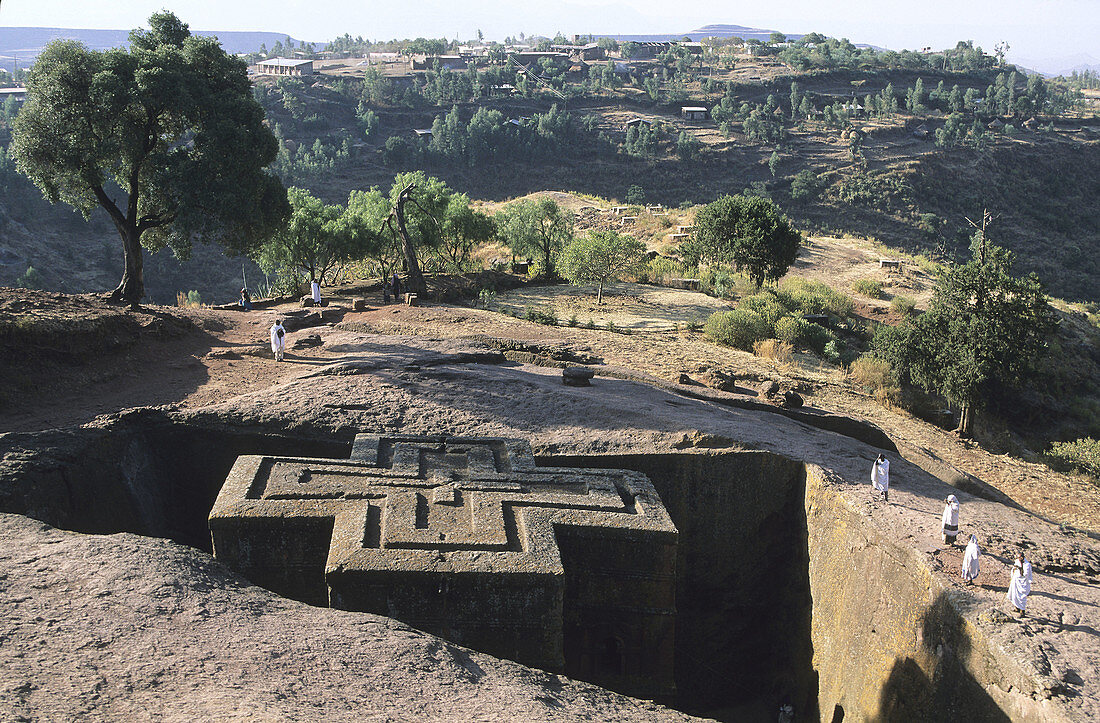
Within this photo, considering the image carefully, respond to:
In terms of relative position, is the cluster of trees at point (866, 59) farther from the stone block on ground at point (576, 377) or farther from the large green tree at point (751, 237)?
the stone block on ground at point (576, 377)

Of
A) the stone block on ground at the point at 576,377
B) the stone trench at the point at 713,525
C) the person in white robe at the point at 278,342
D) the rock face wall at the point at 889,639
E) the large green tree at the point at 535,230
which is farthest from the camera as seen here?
the large green tree at the point at 535,230

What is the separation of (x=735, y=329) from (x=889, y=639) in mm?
13634

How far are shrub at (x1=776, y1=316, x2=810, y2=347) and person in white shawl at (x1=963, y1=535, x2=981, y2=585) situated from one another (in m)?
14.5

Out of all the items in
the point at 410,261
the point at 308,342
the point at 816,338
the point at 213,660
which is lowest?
the point at 816,338

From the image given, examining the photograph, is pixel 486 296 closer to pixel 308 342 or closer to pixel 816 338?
pixel 308 342

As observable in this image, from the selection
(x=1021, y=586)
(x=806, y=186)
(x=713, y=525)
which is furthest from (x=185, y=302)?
(x=806, y=186)

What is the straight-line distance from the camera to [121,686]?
5449 millimetres

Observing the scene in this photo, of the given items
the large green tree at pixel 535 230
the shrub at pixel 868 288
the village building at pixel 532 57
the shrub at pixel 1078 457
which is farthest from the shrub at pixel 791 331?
the village building at pixel 532 57

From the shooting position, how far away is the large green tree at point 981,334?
1711cm

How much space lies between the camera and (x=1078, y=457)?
1680 cm

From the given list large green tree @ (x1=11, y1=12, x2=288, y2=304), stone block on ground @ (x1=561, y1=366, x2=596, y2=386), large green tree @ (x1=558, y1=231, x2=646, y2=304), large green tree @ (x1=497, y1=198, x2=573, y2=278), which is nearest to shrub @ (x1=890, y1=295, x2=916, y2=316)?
large green tree @ (x1=558, y1=231, x2=646, y2=304)

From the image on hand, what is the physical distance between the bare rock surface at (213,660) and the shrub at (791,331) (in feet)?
56.1

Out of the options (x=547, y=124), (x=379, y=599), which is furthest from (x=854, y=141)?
(x=379, y=599)

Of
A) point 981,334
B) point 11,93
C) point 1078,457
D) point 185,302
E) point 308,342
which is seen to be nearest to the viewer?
point 308,342
